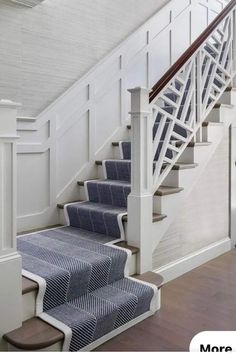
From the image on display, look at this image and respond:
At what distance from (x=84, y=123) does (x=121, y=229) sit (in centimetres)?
117

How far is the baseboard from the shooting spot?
2.87 m

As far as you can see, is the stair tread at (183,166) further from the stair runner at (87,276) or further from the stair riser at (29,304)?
the stair riser at (29,304)

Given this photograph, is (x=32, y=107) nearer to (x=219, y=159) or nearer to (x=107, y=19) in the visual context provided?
(x=107, y=19)

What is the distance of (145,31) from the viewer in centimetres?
384

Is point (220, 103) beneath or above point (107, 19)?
beneath

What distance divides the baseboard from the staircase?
0.34 metres

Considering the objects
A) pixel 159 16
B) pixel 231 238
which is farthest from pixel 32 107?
pixel 231 238

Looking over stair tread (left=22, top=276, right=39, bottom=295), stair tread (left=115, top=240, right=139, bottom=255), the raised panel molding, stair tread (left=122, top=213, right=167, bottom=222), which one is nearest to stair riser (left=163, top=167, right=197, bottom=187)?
stair tread (left=122, top=213, right=167, bottom=222)

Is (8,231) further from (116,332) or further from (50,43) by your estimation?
(50,43)

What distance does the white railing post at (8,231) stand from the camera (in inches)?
66.4

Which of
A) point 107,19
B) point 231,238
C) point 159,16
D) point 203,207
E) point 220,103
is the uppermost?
point 159,16

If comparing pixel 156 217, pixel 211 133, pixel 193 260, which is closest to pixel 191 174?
pixel 211 133

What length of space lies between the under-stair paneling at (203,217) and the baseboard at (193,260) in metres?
0.03

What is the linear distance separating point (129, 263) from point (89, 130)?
1.42m
